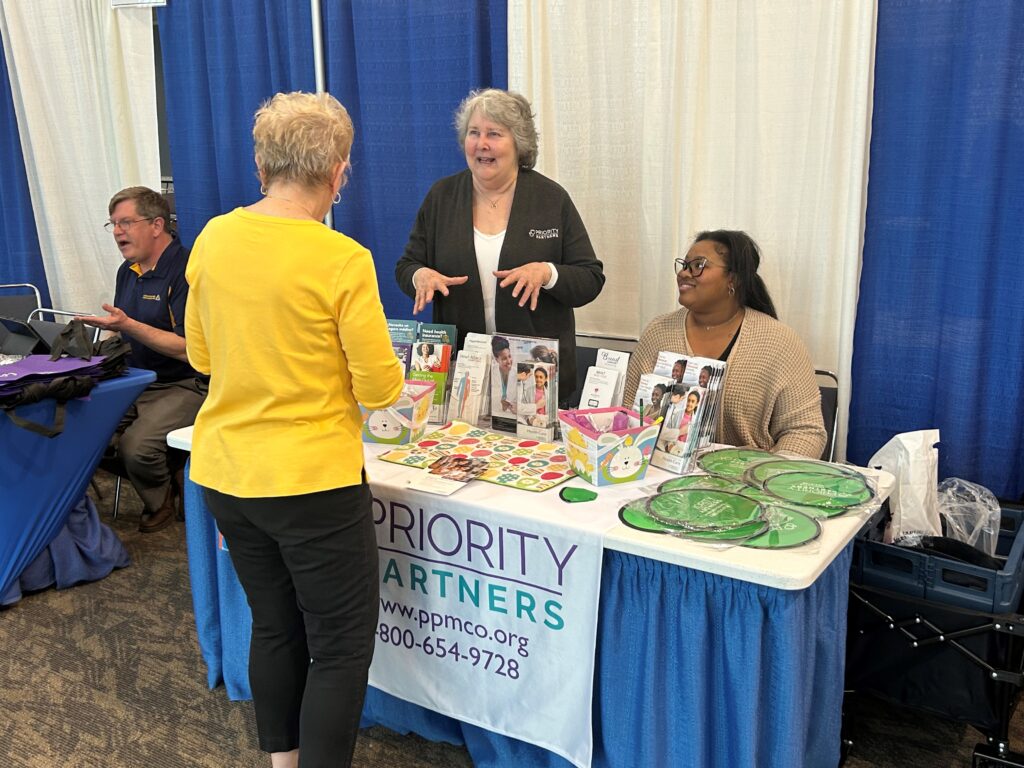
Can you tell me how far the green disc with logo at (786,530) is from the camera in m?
1.46

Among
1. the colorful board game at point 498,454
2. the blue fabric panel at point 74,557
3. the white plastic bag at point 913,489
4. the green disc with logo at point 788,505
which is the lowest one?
the blue fabric panel at point 74,557

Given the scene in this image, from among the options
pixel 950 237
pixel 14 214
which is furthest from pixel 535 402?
pixel 14 214

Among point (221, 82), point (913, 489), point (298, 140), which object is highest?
point (221, 82)

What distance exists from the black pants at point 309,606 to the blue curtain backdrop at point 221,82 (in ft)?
7.65

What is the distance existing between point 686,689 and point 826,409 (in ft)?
3.96

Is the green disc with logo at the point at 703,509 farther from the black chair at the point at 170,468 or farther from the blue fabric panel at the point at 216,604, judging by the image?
the black chair at the point at 170,468

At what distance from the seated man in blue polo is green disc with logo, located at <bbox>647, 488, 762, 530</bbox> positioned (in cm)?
199

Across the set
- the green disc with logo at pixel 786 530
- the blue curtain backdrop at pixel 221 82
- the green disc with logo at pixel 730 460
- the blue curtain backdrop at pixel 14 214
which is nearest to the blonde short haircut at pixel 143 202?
the blue curtain backdrop at pixel 221 82

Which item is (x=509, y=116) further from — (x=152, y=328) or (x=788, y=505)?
(x=152, y=328)

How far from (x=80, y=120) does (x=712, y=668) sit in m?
3.86

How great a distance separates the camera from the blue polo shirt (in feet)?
10.2

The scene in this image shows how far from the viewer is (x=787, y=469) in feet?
6.01

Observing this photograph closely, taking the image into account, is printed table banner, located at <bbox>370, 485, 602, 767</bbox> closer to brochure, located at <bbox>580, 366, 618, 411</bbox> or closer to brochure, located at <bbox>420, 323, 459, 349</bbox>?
brochure, located at <bbox>580, 366, 618, 411</bbox>

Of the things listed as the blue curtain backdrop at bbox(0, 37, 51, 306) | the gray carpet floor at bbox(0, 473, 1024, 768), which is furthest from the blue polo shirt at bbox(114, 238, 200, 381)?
the blue curtain backdrop at bbox(0, 37, 51, 306)
